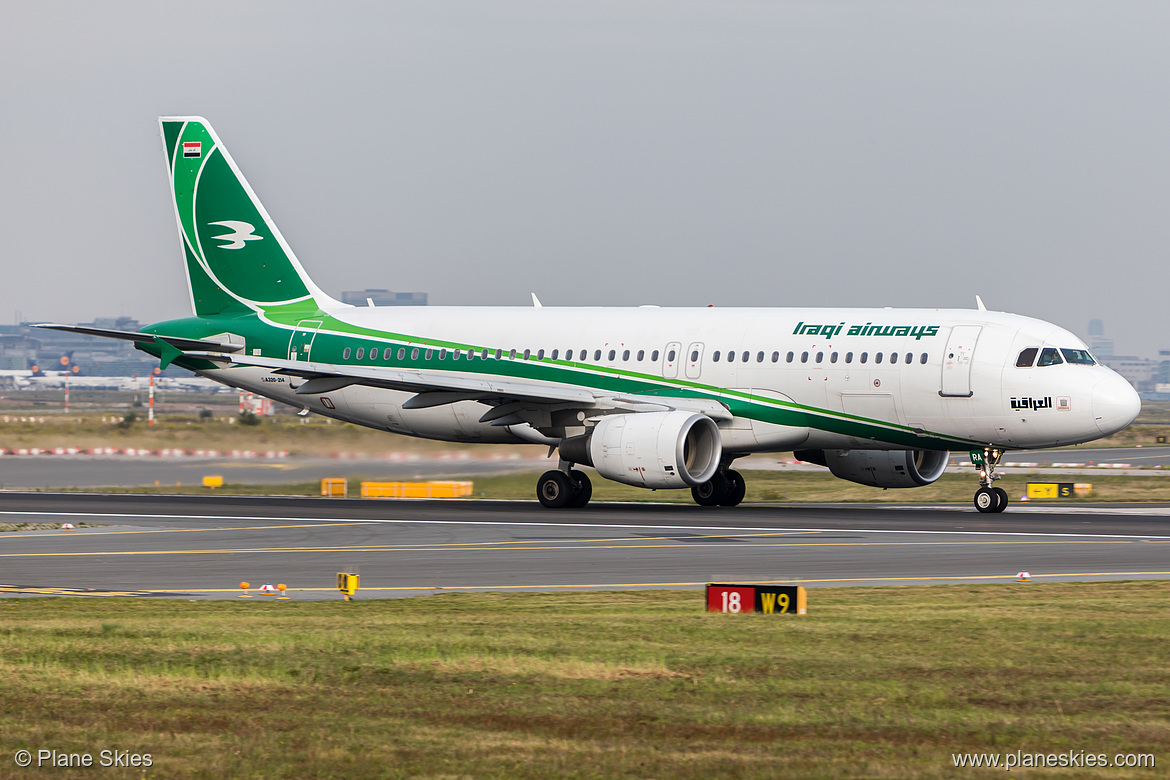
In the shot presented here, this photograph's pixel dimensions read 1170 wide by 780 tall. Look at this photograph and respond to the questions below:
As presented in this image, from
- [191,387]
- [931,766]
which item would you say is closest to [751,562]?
[931,766]

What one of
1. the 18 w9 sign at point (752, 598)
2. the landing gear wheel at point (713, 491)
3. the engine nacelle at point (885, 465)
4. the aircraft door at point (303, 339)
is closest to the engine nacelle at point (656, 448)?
the landing gear wheel at point (713, 491)

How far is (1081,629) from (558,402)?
72.4 ft

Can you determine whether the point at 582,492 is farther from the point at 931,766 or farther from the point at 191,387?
the point at 191,387

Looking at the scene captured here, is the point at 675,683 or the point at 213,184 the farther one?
the point at 213,184

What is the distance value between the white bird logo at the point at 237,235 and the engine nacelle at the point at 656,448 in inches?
539

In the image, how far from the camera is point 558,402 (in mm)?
36094

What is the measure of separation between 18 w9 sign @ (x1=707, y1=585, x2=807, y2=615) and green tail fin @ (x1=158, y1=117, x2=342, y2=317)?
27531 mm

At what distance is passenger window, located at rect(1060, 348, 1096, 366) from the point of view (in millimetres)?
33000

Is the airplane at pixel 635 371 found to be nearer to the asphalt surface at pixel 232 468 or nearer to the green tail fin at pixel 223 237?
the green tail fin at pixel 223 237

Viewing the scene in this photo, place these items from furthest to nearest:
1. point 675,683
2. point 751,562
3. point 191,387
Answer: point 191,387, point 751,562, point 675,683

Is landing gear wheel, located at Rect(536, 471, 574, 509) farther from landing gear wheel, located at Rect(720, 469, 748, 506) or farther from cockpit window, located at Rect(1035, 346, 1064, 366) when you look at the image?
cockpit window, located at Rect(1035, 346, 1064, 366)

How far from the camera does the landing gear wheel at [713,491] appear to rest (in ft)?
124

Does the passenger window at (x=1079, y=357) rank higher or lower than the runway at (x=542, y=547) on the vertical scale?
higher

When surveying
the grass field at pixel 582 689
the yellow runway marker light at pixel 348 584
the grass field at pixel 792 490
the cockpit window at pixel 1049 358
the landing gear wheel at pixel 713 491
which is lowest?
the grass field at pixel 792 490
